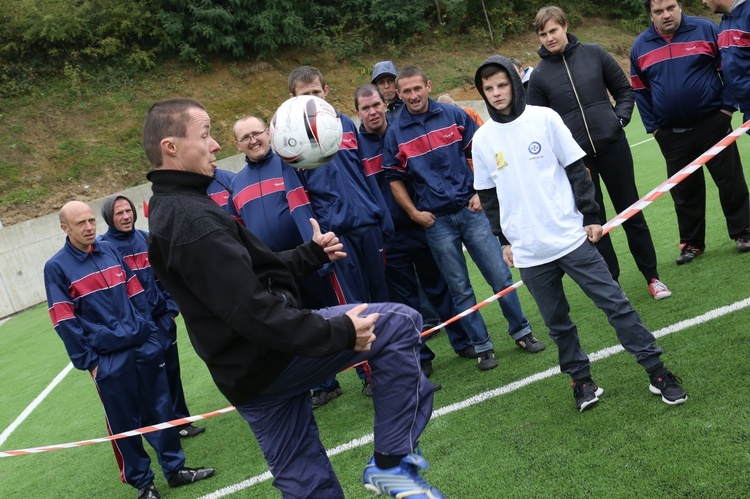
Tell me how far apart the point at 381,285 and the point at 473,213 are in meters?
0.95

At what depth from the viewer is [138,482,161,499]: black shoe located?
5062mm

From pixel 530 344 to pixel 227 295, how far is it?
3635mm

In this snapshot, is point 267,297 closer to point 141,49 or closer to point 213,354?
point 213,354

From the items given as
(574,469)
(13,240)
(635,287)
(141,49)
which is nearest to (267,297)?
(574,469)

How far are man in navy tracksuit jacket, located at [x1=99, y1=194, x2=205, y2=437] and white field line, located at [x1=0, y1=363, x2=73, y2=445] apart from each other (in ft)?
9.03

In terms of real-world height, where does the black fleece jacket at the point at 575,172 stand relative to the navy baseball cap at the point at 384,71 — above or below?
below

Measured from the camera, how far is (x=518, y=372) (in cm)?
536

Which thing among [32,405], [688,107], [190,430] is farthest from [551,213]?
[32,405]

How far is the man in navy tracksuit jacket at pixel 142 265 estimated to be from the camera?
5957 millimetres

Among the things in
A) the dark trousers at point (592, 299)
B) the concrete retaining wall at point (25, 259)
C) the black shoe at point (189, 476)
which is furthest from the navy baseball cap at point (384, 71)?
the concrete retaining wall at point (25, 259)

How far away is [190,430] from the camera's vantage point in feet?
20.9

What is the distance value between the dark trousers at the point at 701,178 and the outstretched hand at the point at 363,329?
4.64 meters

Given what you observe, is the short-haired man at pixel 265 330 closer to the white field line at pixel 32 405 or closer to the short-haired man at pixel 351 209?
the short-haired man at pixel 351 209

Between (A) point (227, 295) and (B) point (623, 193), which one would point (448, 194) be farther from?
(A) point (227, 295)
